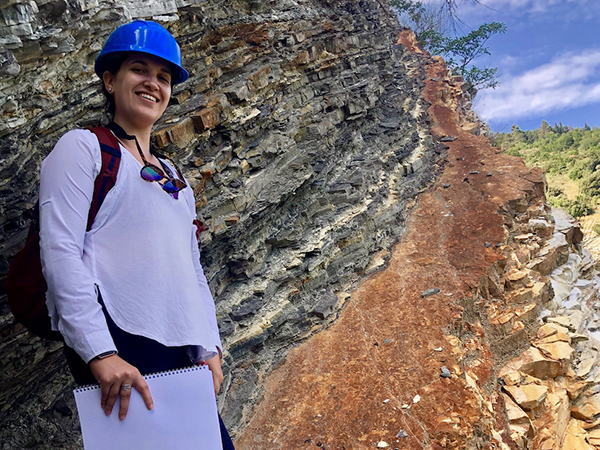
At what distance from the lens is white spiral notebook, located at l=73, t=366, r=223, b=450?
1351 millimetres

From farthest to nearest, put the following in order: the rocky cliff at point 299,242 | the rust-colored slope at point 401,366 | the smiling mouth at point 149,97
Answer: the rust-colored slope at point 401,366, the rocky cliff at point 299,242, the smiling mouth at point 149,97

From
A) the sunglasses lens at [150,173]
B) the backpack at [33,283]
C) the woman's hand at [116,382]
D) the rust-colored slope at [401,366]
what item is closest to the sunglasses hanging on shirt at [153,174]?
the sunglasses lens at [150,173]

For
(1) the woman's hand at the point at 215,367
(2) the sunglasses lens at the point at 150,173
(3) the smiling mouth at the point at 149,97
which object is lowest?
(1) the woman's hand at the point at 215,367

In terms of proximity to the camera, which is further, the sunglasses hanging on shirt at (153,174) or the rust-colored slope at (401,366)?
the rust-colored slope at (401,366)

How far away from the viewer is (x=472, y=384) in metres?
4.95

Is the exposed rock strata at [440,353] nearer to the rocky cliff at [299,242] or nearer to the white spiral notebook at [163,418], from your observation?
the rocky cliff at [299,242]

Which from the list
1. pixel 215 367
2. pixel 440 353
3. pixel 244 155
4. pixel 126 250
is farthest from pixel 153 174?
pixel 440 353

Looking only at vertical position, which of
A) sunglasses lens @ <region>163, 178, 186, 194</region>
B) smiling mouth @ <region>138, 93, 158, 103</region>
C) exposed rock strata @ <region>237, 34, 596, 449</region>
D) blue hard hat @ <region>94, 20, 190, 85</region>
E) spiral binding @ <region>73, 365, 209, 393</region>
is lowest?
exposed rock strata @ <region>237, 34, 596, 449</region>

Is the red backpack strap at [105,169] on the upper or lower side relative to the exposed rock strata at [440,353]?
upper

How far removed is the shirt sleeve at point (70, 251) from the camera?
1396 mm

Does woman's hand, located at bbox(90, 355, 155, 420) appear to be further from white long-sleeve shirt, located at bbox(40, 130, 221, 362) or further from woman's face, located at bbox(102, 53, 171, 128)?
woman's face, located at bbox(102, 53, 171, 128)

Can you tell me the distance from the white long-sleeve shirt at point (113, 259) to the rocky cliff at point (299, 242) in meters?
1.60

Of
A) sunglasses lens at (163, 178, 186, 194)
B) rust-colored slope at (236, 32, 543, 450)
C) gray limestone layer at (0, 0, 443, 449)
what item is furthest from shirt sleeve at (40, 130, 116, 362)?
rust-colored slope at (236, 32, 543, 450)

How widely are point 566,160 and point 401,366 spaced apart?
1213 inches
